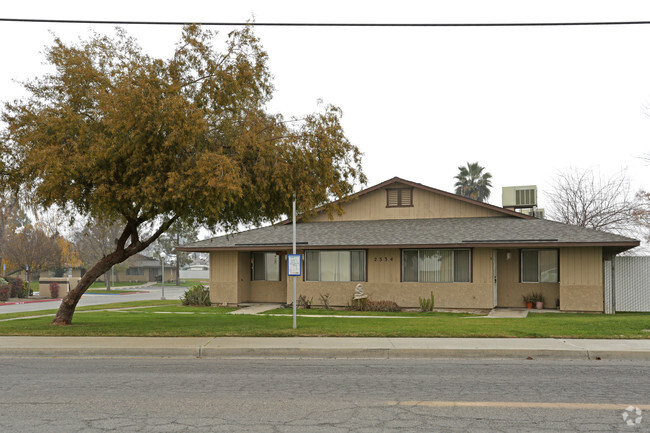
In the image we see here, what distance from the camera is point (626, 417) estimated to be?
633 centimetres

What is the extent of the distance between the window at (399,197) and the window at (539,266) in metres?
5.47

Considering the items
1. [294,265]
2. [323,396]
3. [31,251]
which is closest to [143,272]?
[31,251]

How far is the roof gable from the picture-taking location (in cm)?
2466

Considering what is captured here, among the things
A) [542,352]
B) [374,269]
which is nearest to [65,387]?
[542,352]

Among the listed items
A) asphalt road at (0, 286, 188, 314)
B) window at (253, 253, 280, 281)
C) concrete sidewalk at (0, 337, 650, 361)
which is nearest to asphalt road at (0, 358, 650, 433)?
concrete sidewalk at (0, 337, 650, 361)

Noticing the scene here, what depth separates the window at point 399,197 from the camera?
25.5 metres

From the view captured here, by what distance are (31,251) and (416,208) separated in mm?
36941

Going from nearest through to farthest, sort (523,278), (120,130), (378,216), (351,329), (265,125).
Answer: (120,130) → (351,329) → (265,125) → (523,278) → (378,216)

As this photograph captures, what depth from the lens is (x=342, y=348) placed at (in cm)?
1126

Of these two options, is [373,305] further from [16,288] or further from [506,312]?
[16,288]

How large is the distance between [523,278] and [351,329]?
11.3m

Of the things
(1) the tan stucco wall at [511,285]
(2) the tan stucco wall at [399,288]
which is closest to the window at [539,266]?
(1) the tan stucco wall at [511,285]

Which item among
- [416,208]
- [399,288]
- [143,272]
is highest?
[416,208]

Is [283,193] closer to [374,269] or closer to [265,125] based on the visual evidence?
[265,125]
